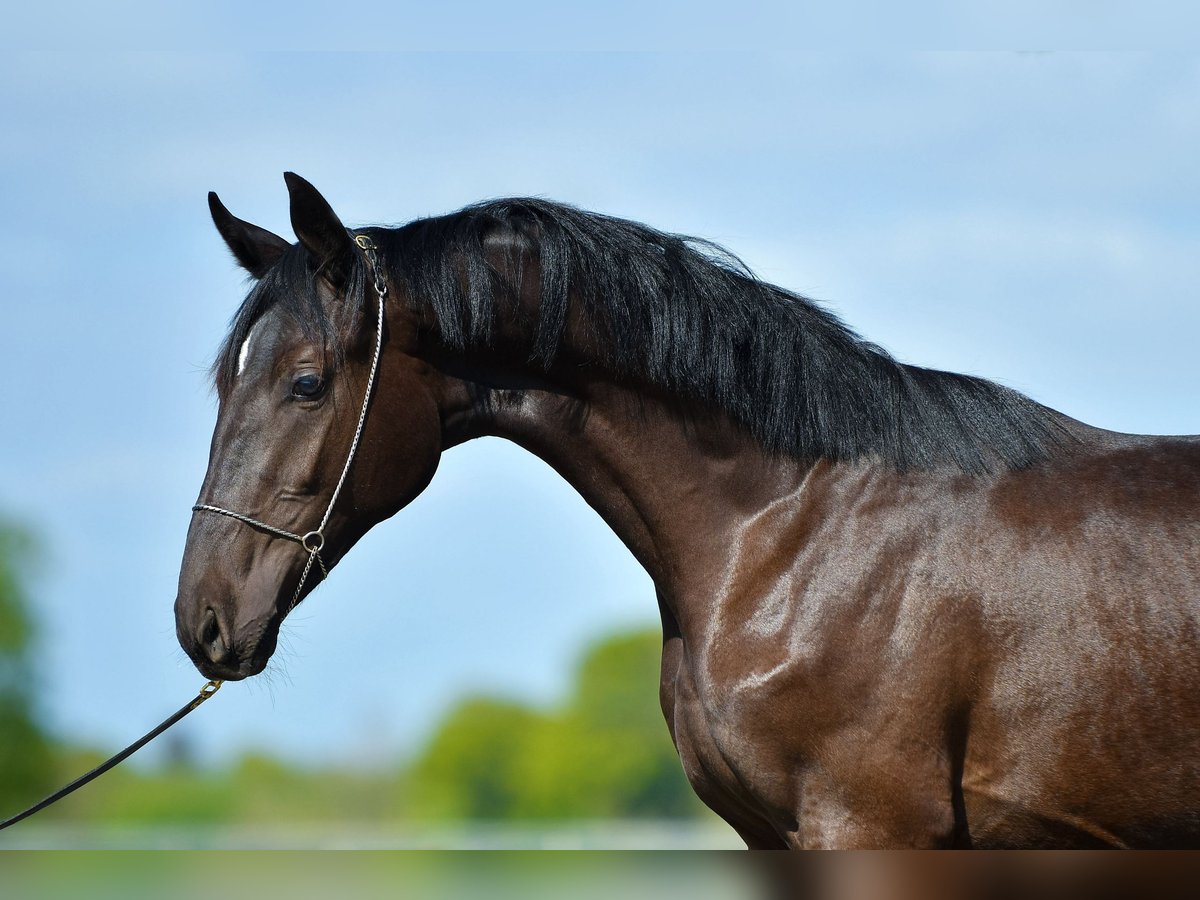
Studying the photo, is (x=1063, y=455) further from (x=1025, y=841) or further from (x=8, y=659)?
(x=8, y=659)

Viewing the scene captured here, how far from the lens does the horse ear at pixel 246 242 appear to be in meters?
4.28

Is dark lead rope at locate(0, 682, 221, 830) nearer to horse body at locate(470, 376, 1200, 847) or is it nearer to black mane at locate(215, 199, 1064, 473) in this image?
black mane at locate(215, 199, 1064, 473)

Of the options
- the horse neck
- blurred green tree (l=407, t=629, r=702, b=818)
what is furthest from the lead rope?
blurred green tree (l=407, t=629, r=702, b=818)

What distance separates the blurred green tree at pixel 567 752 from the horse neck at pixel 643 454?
204 feet

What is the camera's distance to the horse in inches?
138

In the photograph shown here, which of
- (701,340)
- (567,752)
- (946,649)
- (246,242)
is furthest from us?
(567,752)

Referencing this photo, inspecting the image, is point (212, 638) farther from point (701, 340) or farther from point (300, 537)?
point (701, 340)

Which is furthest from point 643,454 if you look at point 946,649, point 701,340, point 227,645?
point 227,645

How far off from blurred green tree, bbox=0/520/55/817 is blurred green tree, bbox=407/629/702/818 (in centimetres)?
2416

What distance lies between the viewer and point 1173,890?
205 centimetres

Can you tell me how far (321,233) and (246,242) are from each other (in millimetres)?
504

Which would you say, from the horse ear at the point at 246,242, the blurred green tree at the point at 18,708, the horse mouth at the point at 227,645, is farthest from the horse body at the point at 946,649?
the blurred green tree at the point at 18,708

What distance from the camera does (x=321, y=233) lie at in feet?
13.0

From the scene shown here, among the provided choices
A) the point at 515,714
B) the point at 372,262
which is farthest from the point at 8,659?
the point at 372,262
